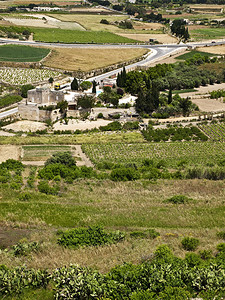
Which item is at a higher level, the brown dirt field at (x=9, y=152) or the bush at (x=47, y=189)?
the bush at (x=47, y=189)

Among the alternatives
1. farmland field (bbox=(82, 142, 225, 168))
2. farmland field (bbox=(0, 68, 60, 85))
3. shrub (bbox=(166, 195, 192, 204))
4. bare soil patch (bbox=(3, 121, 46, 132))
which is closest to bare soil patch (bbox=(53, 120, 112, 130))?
bare soil patch (bbox=(3, 121, 46, 132))

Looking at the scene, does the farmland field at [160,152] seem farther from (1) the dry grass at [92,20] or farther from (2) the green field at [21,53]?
(1) the dry grass at [92,20]

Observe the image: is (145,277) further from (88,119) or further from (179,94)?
(179,94)

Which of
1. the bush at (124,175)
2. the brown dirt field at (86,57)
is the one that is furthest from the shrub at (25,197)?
the brown dirt field at (86,57)

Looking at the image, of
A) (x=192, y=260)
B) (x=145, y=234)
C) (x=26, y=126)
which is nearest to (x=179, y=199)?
(x=145, y=234)

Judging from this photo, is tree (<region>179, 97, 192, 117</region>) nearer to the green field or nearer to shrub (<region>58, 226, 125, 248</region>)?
the green field

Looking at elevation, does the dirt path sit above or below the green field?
below
